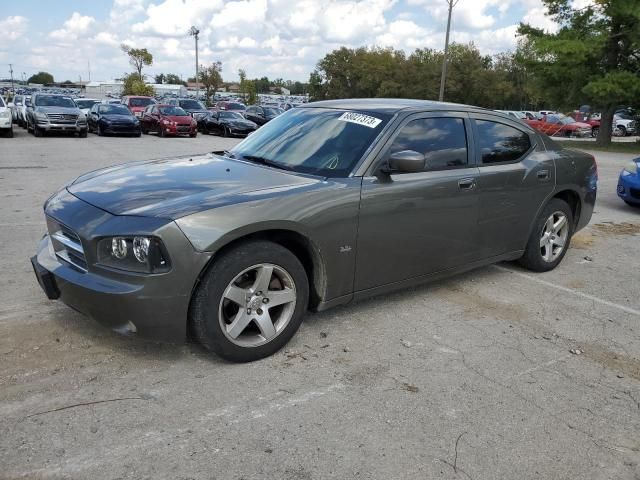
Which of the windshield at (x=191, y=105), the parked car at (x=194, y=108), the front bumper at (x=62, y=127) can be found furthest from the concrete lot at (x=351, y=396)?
the windshield at (x=191, y=105)

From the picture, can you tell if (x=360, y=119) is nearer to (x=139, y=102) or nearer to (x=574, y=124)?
(x=139, y=102)

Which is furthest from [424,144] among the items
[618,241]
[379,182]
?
[618,241]

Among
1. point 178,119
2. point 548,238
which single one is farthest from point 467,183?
point 178,119

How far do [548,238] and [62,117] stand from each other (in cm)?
1981

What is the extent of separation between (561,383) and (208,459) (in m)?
2.17

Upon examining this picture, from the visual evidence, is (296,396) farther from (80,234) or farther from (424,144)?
(424,144)

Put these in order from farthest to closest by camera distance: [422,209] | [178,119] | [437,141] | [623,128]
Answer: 1. [623,128]
2. [178,119]
3. [437,141]
4. [422,209]

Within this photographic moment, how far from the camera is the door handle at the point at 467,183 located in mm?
4348

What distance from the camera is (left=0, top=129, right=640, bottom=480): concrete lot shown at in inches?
99.3

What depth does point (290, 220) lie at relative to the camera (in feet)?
11.1

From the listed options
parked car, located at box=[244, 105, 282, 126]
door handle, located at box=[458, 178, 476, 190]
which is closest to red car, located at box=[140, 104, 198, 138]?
parked car, located at box=[244, 105, 282, 126]

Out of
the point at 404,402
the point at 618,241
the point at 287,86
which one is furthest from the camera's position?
the point at 287,86

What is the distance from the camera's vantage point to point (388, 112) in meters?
4.12

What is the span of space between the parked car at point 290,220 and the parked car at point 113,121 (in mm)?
19714
